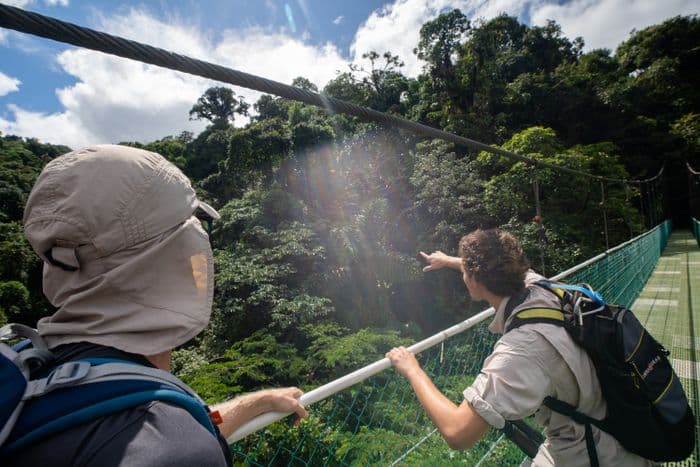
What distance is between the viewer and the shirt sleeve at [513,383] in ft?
2.86

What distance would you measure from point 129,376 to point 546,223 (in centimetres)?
1101

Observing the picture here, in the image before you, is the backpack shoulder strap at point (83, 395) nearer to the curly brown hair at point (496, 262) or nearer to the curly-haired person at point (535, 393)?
the curly-haired person at point (535, 393)

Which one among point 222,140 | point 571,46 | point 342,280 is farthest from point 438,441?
point 571,46

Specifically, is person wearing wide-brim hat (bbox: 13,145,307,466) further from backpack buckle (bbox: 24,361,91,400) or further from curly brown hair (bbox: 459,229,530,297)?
curly brown hair (bbox: 459,229,530,297)

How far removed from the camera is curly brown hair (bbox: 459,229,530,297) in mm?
1143

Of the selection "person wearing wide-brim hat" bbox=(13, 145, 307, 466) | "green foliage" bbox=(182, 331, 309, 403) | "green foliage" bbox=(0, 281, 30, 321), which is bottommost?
"green foliage" bbox=(0, 281, 30, 321)

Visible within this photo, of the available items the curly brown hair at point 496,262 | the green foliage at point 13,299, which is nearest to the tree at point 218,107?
the green foliage at point 13,299

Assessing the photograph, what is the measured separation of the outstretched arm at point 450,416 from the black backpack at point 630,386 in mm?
250

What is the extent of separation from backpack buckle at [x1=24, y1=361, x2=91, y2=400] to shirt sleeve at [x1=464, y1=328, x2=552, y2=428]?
872mm

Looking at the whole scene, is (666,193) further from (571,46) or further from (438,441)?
(438,441)

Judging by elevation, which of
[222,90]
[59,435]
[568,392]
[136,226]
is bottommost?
[568,392]

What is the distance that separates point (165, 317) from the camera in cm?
43

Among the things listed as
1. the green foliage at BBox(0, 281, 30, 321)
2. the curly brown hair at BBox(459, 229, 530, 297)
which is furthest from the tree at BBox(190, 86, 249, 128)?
the curly brown hair at BBox(459, 229, 530, 297)

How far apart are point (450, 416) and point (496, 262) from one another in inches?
20.0
